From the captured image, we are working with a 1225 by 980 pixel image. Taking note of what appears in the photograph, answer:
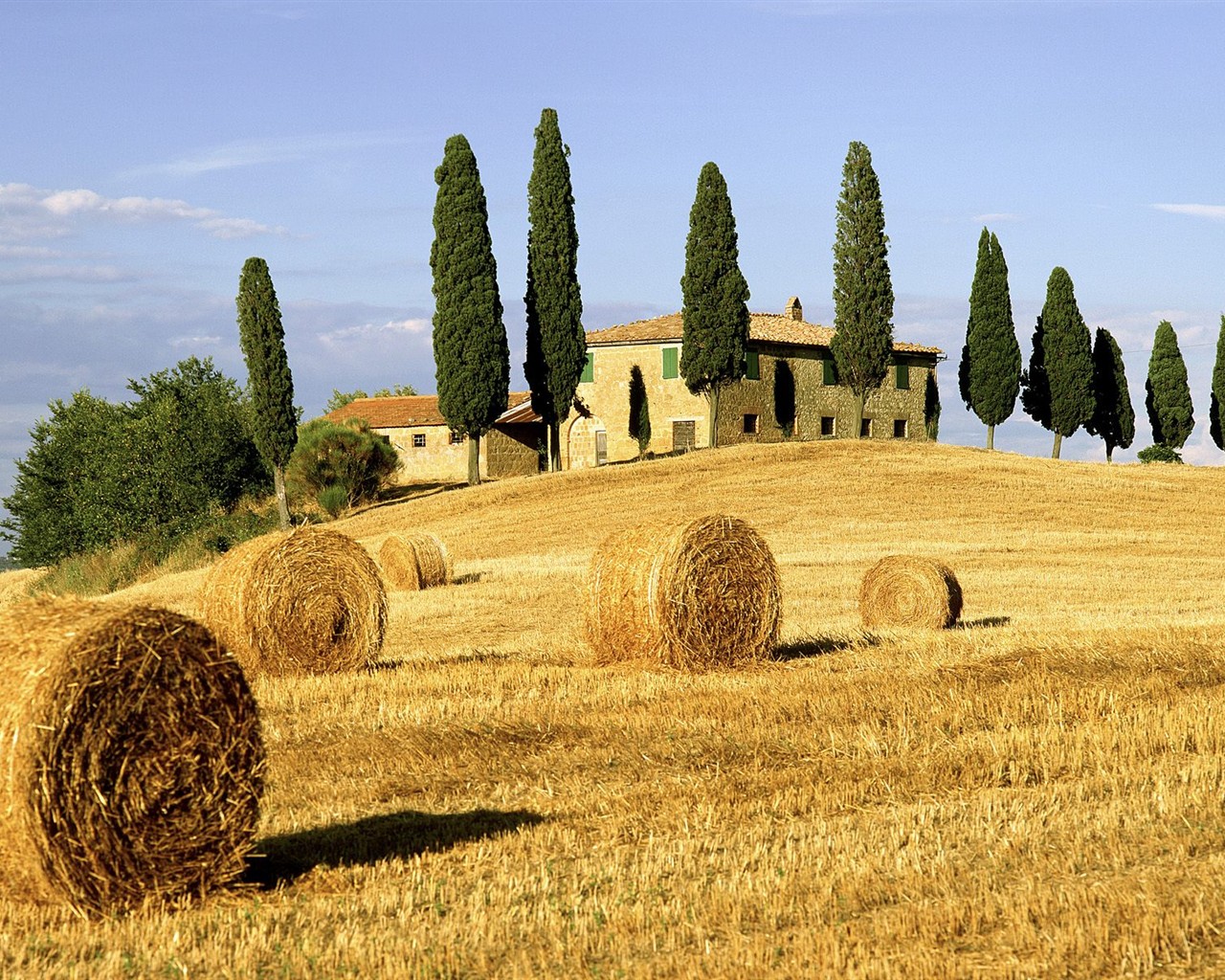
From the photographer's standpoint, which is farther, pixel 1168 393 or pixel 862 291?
pixel 1168 393

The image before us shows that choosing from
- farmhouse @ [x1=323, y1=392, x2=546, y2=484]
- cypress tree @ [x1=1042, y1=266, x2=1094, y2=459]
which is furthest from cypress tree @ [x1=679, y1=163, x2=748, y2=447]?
cypress tree @ [x1=1042, y1=266, x2=1094, y2=459]

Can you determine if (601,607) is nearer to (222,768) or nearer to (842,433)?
(222,768)

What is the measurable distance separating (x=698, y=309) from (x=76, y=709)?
4742cm

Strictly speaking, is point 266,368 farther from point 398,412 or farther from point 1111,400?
point 1111,400

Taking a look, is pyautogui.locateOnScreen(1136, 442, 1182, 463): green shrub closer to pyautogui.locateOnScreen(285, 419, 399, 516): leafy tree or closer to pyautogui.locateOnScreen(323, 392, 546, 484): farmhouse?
pyautogui.locateOnScreen(323, 392, 546, 484): farmhouse

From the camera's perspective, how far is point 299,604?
15.7 metres

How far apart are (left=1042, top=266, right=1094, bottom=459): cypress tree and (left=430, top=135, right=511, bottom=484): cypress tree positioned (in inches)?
999

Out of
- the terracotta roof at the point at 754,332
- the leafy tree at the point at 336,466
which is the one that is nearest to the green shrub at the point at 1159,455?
the terracotta roof at the point at 754,332

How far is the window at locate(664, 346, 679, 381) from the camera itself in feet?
194

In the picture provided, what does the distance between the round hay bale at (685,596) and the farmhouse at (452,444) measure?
47.1 meters

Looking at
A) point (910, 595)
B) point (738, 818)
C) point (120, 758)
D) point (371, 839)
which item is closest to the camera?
point (120, 758)

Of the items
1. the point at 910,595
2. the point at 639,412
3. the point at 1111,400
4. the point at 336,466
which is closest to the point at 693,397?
the point at 639,412

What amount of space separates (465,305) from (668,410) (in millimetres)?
12237

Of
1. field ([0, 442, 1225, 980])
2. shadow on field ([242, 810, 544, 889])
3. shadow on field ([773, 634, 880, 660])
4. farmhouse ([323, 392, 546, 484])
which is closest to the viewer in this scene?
field ([0, 442, 1225, 980])
